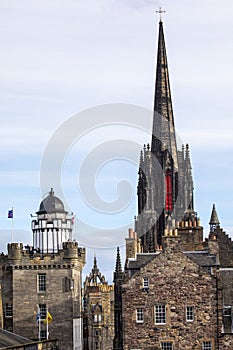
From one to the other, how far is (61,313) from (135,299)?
340 inches

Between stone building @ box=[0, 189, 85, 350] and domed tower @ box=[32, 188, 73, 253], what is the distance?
73 centimetres

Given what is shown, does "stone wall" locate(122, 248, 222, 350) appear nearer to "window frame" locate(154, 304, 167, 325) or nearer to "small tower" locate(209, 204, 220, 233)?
"window frame" locate(154, 304, 167, 325)

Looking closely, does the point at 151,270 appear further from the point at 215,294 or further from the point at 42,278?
the point at 42,278

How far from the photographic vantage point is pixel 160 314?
66.9 m

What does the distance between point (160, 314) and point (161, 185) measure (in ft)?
141

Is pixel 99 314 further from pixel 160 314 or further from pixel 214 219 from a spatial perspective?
pixel 160 314

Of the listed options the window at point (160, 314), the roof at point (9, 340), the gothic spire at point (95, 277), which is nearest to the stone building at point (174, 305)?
the window at point (160, 314)

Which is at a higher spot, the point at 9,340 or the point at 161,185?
the point at 161,185

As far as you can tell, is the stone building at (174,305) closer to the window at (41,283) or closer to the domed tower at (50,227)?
the window at (41,283)

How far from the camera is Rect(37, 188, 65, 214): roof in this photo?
7784 cm

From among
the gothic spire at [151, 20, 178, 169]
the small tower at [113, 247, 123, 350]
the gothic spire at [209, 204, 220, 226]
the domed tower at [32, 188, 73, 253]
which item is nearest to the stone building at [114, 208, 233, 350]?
the small tower at [113, 247, 123, 350]

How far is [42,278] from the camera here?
245 feet

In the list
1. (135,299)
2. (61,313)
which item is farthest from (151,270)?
(61,313)

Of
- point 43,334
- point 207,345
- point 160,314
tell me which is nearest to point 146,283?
point 160,314
